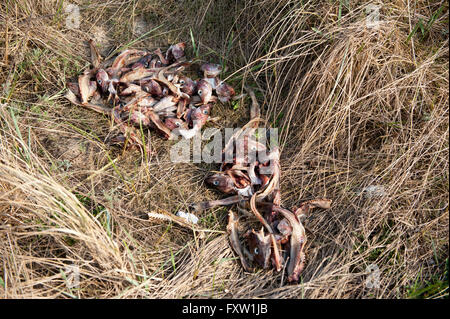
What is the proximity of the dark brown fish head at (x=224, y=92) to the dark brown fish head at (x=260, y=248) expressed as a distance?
1159 mm

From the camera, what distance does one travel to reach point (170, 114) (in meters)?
3.05

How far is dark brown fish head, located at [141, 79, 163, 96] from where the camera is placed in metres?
3.08

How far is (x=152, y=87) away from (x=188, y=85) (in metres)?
0.28

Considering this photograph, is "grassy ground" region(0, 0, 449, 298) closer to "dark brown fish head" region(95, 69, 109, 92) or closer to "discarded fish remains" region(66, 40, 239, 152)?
"discarded fish remains" region(66, 40, 239, 152)

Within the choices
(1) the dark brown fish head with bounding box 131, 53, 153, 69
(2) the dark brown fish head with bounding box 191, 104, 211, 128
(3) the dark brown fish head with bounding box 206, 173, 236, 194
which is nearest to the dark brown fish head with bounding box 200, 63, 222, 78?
(2) the dark brown fish head with bounding box 191, 104, 211, 128

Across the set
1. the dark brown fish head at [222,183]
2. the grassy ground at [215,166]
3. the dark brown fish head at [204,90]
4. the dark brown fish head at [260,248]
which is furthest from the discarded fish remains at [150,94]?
the dark brown fish head at [260,248]

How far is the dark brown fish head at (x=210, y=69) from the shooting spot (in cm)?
315

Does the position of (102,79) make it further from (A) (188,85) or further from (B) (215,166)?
(B) (215,166)

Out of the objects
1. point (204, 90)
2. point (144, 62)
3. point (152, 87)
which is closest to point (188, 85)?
point (204, 90)

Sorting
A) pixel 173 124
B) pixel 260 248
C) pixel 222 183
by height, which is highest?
pixel 173 124

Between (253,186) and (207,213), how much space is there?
368mm

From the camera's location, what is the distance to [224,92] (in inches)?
122
